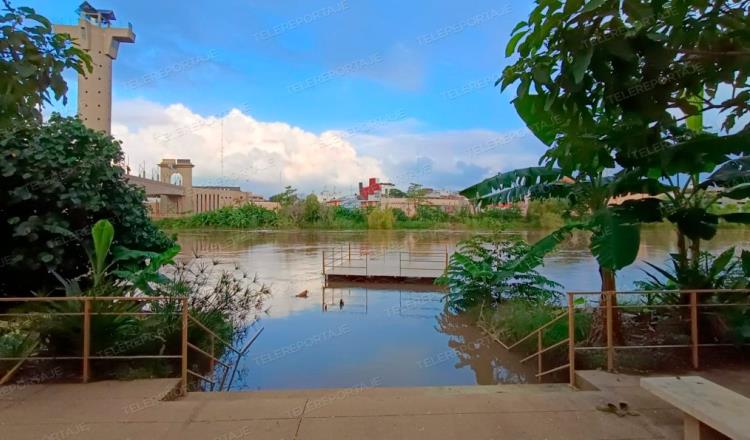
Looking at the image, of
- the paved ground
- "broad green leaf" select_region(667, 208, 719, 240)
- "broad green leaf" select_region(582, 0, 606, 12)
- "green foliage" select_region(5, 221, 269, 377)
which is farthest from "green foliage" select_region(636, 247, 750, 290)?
"green foliage" select_region(5, 221, 269, 377)

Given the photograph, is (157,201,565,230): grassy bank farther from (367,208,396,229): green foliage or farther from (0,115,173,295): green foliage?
(0,115,173,295): green foliage

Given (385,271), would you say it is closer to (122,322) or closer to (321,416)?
(122,322)

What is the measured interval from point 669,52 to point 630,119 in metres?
0.32

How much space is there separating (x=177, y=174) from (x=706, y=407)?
3988cm

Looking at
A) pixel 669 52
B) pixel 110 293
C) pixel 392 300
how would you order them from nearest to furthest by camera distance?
pixel 669 52
pixel 110 293
pixel 392 300

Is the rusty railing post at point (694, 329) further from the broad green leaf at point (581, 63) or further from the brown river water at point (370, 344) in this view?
the broad green leaf at point (581, 63)

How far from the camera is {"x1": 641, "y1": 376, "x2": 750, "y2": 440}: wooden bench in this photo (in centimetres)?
207

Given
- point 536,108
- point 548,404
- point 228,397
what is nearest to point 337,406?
point 228,397

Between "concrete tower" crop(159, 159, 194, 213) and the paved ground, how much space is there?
3541cm

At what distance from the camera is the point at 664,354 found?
4.42m

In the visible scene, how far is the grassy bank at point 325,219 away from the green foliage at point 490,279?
26664mm

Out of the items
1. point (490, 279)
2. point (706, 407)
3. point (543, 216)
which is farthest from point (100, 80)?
point (543, 216)

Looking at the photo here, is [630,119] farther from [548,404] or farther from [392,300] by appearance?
[392,300]

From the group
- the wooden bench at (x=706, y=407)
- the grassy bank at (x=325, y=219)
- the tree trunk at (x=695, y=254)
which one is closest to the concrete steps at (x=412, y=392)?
the wooden bench at (x=706, y=407)
